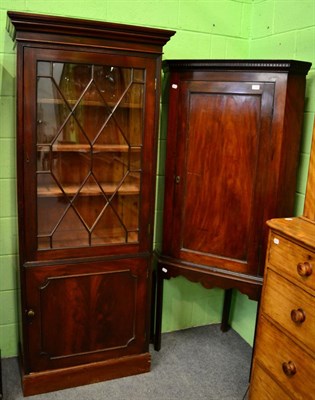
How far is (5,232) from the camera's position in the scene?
2.33m

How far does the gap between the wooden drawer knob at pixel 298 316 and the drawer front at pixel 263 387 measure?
36 cm

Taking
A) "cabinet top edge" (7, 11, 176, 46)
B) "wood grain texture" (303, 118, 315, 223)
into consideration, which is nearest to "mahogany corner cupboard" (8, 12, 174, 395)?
"cabinet top edge" (7, 11, 176, 46)

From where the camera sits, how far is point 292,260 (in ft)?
5.59

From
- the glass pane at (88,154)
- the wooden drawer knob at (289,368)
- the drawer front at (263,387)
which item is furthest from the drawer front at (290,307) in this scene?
the glass pane at (88,154)

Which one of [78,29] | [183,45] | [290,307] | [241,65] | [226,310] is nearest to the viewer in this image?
[290,307]

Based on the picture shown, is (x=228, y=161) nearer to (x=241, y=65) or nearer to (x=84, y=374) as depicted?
(x=241, y=65)

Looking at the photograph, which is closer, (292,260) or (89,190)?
(292,260)

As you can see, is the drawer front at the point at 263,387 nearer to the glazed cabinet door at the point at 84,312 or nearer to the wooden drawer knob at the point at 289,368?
the wooden drawer knob at the point at 289,368

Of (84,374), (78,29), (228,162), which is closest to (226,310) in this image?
(84,374)

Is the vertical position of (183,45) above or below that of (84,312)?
above

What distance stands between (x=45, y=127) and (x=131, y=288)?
97 cm

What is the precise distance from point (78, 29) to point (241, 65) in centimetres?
80

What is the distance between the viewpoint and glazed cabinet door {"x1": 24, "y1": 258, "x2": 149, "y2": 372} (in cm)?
211

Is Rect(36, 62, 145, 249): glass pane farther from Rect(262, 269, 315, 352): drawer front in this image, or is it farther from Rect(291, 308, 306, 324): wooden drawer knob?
Rect(291, 308, 306, 324): wooden drawer knob
